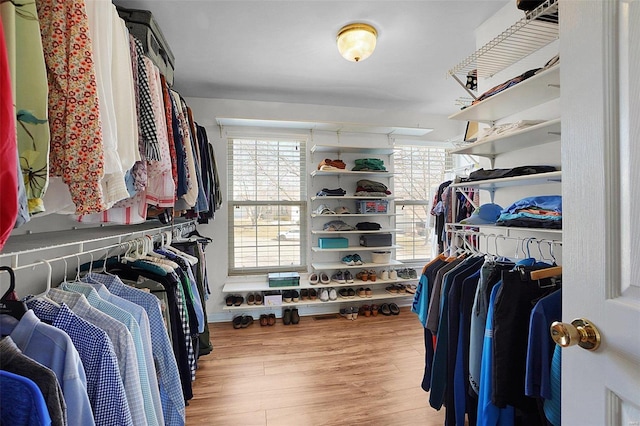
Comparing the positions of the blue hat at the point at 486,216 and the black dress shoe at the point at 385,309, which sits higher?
the blue hat at the point at 486,216

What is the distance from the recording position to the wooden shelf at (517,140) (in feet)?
4.09

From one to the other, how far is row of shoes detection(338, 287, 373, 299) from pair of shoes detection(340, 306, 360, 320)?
0.14 m

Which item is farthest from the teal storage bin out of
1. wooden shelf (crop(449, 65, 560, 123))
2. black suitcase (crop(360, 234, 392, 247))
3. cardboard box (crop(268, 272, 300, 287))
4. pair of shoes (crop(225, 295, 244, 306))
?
wooden shelf (crop(449, 65, 560, 123))

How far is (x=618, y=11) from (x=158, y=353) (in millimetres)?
1553

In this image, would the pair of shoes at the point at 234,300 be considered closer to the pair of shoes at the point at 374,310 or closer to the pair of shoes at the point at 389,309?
the pair of shoes at the point at 374,310

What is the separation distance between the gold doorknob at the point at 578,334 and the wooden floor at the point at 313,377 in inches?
54.7

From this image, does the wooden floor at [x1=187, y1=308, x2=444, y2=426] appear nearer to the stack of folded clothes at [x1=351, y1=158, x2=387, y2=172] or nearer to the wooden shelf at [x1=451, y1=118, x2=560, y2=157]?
the wooden shelf at [x1=451, y1=118, x2=560, y2=157]

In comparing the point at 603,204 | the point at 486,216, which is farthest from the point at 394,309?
the point at 603,204

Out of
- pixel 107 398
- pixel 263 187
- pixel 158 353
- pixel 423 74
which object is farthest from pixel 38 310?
pixel 423 74

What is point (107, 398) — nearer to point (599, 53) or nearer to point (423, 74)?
point (599, 53)

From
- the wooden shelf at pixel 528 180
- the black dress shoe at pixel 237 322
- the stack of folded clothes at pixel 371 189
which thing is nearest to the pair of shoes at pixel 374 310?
the stack of folded clothes at pixel 371 189

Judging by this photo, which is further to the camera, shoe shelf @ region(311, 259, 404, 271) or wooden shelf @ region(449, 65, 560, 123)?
shoe shelf @ region(311, 259, 404, 271)

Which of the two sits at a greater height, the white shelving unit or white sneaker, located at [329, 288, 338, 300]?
the white shelving unit

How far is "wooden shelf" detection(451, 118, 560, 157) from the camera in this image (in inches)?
49.0
